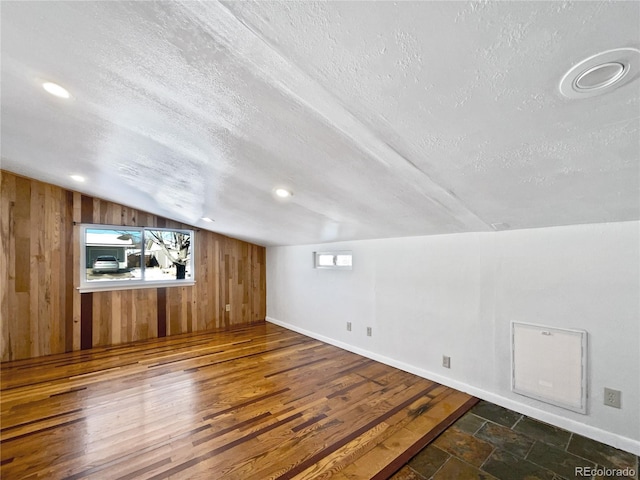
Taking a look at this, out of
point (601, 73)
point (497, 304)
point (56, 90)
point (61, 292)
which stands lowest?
point (61, 292)

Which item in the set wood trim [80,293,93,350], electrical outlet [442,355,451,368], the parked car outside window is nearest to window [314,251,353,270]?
electrical outlet [442,355,451,368]

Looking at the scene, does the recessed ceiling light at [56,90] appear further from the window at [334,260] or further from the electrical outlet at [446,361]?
the electrical outlet at [446,361]

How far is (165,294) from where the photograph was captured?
4.71m

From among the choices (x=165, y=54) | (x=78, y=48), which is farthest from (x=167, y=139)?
(x=165, y=54)

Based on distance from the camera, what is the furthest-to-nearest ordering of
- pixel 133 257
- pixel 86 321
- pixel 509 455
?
pixel 133 257 < pixel 86 321 < pixel 509 455

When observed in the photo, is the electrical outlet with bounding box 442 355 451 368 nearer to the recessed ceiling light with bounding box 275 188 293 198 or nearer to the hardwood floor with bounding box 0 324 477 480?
the hardwood floor with bounding box 0 324 477 480

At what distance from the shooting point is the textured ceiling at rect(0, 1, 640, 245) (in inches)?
35.2

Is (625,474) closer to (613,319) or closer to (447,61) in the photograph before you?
(613,319)

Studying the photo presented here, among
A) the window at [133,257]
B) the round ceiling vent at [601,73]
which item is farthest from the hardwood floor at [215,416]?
the round ceiling vent at [601,73]

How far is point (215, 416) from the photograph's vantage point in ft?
7.61

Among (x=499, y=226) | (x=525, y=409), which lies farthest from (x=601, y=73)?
(x=525, y=409)

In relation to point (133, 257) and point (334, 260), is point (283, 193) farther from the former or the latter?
point (133, 257)

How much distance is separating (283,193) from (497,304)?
84.8 inches

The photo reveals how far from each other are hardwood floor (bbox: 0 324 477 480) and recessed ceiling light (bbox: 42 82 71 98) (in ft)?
7.34
